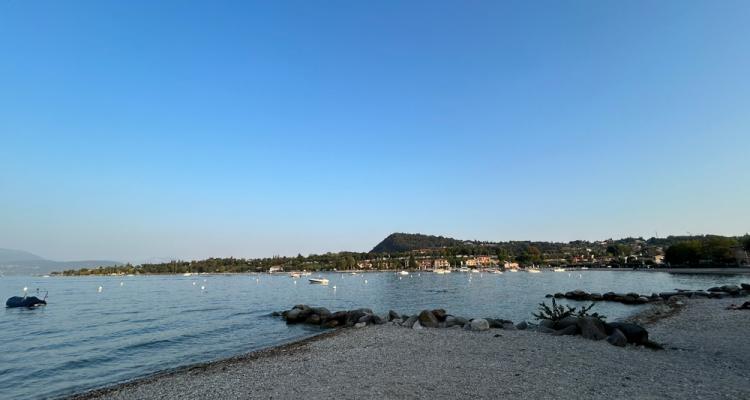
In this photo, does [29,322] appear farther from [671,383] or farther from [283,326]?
[671,383]

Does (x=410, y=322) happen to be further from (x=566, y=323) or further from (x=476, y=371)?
(x=476, y=371)

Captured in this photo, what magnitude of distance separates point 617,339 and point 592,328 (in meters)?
1.48

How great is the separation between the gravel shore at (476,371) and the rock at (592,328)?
56cm

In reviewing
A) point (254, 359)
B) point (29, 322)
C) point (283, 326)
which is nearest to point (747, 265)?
point (283, 326)

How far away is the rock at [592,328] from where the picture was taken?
1627cm

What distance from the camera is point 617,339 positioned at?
15.2 meters

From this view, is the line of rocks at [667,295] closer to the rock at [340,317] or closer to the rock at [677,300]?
the rock at [677,300]

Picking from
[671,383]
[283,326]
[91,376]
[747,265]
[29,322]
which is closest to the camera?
[671,383]

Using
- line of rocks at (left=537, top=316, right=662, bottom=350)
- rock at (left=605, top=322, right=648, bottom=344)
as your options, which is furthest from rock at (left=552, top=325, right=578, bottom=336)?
rock at (left=605, top=322, right=648, bottom=344)

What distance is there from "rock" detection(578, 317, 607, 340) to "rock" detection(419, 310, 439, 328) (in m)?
7.39

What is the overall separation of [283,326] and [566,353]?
20.5 metres

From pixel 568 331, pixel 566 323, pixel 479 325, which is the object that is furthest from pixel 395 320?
pixel 568 331

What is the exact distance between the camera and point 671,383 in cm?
943

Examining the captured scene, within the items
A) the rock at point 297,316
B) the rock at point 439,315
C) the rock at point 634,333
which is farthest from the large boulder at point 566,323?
the rock at point 297,316
